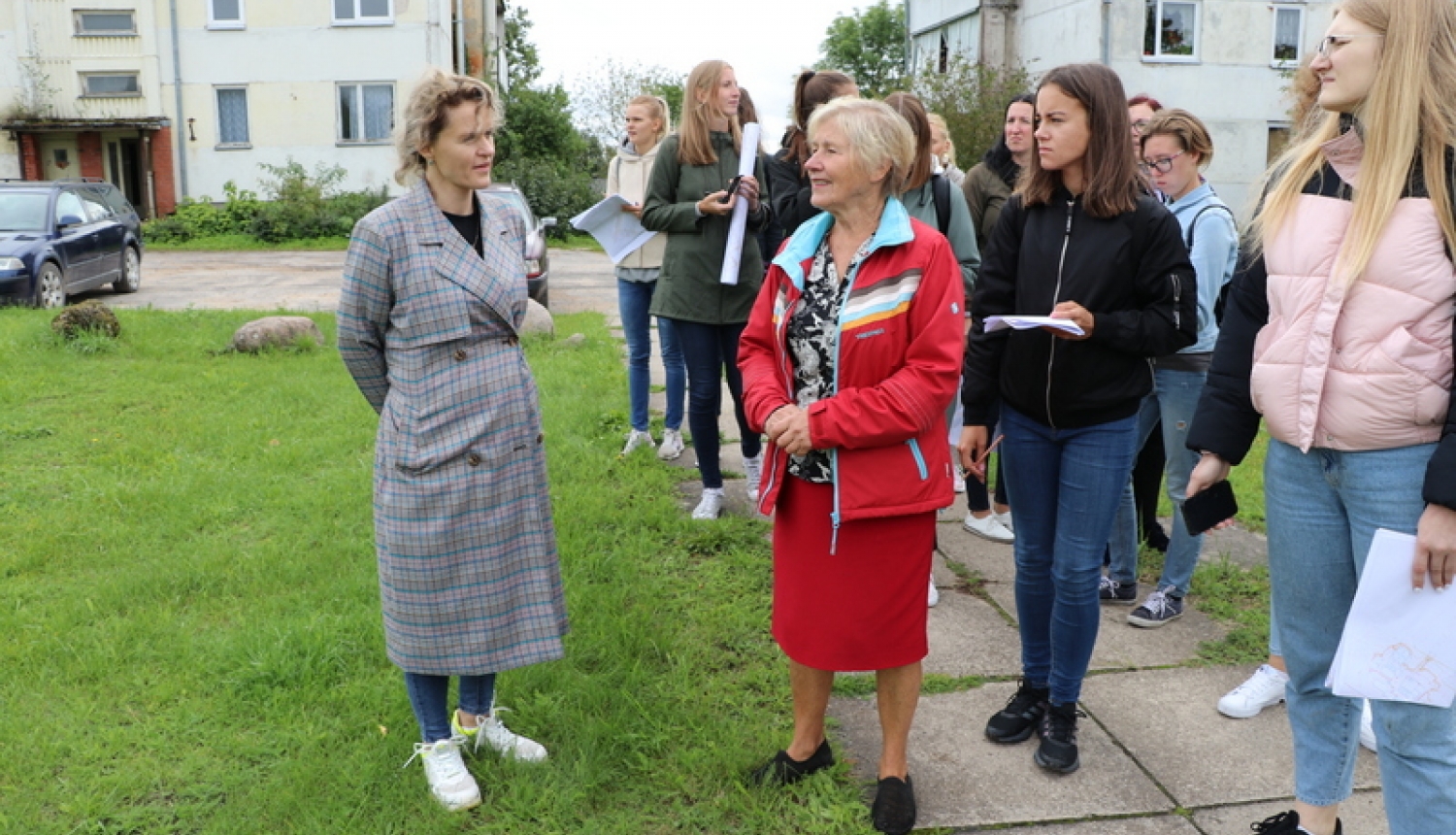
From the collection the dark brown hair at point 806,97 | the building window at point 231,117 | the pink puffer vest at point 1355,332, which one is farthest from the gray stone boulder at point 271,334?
the building window at point 231,117

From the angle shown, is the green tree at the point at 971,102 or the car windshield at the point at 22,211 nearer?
the car windshield at the point at 22,211

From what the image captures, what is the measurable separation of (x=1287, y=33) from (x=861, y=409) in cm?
3043

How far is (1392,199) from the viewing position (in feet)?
8.07

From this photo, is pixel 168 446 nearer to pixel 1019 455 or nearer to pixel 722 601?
pixel 722 601

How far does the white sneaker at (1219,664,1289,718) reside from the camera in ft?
12.9

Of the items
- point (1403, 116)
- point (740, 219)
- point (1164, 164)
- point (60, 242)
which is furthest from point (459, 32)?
point (1403, 116)

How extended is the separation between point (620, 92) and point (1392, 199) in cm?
4517

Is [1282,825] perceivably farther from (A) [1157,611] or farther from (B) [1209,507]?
(A) [1157,611]

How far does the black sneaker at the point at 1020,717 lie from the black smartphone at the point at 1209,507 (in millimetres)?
925

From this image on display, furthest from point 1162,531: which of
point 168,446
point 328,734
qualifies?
point 168,446

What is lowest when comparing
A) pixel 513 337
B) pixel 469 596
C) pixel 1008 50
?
pixel 469 596

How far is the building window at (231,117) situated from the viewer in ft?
107

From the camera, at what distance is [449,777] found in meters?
3.38

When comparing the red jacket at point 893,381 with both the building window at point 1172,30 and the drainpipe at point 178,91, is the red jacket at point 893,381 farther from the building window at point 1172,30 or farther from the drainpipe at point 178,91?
the drainpipe at point 178,91
